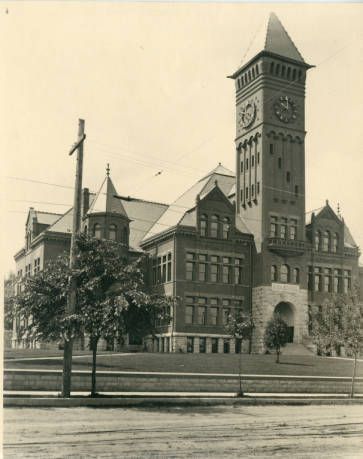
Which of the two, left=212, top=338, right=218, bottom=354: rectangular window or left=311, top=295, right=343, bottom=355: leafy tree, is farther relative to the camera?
left=212, top=338, right=218, bottom=354: rectangular window

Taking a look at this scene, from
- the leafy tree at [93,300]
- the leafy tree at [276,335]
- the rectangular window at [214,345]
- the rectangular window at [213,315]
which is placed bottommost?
the rectangular window at [214,345]

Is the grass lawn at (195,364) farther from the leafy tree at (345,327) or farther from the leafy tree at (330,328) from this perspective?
the leafy tree at (345,327)

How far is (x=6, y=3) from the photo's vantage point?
15414 mm

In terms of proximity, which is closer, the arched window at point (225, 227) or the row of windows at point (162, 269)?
the row of windows at point (162, 269)

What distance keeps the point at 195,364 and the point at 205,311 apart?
1431 cm

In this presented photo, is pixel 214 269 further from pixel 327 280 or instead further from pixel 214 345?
pixel 327 280

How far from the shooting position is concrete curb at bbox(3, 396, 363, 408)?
63.5ft

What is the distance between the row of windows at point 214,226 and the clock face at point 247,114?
28.8ft

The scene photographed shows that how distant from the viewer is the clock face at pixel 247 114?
5119 cm

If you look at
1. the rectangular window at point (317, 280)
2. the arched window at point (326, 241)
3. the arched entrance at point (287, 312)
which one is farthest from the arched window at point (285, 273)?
the arched window at point (326, 241)

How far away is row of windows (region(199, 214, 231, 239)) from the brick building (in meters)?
0.09

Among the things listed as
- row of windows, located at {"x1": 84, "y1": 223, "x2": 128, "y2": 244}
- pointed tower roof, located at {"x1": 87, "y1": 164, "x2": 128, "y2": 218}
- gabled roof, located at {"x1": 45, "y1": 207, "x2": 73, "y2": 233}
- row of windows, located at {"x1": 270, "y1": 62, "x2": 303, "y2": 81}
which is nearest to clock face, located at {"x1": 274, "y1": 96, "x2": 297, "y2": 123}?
row of windows, located at {"x1": 270, "y1": 62, "x2": 303, "y2": 81}

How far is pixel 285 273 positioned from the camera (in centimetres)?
5231

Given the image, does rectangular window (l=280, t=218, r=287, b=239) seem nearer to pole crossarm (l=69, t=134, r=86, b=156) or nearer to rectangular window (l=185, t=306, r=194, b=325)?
rectangular window (l=185, t=306, r=194, b=325)
